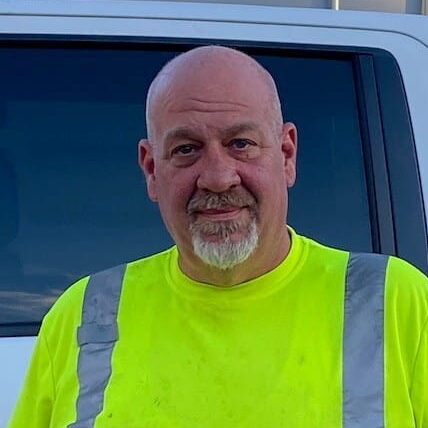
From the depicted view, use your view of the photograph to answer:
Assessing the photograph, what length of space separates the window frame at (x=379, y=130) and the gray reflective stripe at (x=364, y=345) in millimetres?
491

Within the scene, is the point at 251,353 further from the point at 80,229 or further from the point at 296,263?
the point at 80,229

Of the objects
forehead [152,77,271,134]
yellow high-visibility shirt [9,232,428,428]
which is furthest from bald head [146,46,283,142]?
yellow high-visibility shirt [9,232,428,428]

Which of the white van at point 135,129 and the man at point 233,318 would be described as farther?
the white van at point 135,129

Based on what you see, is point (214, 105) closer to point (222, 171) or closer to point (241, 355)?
point (222, 171)

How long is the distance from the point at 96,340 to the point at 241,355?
10.0 inches

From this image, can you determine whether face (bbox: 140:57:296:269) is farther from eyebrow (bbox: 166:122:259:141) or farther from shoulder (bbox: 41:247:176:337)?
shoulder (bbox: 41:247:176:337)

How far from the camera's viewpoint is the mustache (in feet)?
5.49

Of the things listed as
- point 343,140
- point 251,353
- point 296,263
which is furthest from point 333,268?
point 343,140

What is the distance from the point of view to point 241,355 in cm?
166

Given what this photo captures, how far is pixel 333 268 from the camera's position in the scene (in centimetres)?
175

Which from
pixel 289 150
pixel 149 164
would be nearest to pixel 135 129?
pixel 149 164

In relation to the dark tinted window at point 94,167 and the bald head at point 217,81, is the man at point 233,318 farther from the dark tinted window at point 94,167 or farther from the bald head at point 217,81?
the dark tinted window at point 94,167

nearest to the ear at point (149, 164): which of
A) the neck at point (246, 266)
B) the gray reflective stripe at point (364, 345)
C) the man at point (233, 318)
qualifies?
the man at point (233, 318)

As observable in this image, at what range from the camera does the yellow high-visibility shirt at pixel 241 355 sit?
1616mm
